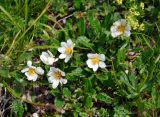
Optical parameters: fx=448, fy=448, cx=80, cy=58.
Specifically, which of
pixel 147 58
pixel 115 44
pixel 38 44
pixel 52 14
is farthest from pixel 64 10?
pixel 147 58

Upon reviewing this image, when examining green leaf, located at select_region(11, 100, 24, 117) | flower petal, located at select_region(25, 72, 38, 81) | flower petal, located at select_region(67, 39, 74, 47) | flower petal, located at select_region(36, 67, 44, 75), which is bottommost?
green leaf, located at select_region(11, 100, 24, 117)

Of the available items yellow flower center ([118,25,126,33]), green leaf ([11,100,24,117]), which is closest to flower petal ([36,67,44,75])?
green leaf ([11,100,24,117])

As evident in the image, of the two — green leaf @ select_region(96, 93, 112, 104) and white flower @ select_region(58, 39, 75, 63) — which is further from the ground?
white flower @ select_region(58, 39, 75, 63)

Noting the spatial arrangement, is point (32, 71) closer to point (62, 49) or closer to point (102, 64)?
point (62, 49)

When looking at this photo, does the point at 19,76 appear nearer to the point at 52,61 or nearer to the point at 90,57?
the point at 52,61

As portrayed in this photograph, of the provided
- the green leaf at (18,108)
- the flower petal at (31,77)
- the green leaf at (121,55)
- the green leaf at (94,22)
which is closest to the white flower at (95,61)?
the green leaf at (121,55)

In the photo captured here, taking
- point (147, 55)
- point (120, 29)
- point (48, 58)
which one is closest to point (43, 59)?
point (48, 58)

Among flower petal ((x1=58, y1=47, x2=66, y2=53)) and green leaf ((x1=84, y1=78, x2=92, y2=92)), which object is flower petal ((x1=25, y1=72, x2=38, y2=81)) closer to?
flower petal ((x1=58, y1=47, x2=66, y2=53))
